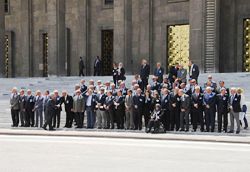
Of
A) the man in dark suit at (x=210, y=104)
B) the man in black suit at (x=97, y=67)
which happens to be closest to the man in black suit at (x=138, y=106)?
the man in dark suit at (x=210, y=104)

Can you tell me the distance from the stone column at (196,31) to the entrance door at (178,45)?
3.19 m

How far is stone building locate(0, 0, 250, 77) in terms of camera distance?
96.7 feet

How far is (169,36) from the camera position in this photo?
3328 centimetres

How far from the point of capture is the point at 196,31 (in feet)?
96.5

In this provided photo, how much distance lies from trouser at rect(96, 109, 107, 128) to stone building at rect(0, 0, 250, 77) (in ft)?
38.3

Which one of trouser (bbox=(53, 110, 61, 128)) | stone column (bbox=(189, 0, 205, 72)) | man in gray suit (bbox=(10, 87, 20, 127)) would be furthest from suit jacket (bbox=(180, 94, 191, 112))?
stone column (bbox=(189, 0, 205, 72))

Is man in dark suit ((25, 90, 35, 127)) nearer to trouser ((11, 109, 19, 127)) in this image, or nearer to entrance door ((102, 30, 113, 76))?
trouser ((11, 109, 19, 127))

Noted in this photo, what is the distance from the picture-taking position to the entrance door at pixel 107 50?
36031mm

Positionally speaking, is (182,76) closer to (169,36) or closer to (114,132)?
(114,132)

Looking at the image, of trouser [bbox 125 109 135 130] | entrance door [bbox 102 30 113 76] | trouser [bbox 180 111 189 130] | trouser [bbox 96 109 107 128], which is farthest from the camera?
entrance door [bbox 102 30 113 76]

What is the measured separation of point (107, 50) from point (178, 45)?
587cm

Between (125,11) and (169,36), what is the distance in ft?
12.1

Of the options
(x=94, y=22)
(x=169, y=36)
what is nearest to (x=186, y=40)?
(x=169, y=36)

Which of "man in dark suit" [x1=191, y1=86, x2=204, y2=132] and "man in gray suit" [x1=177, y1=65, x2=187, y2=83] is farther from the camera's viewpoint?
"man in gray suit" [x1=177, y1=65, x2=187, y2=83]
